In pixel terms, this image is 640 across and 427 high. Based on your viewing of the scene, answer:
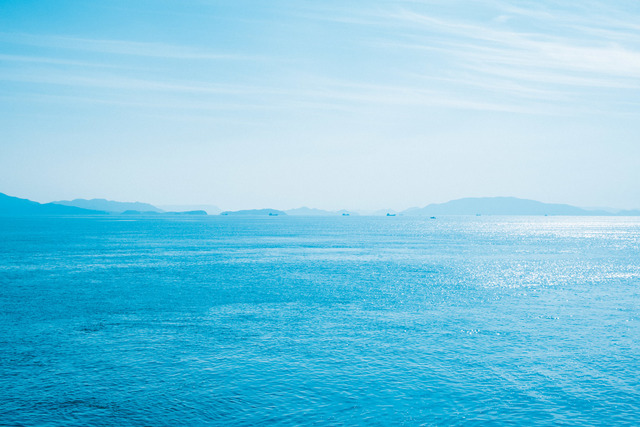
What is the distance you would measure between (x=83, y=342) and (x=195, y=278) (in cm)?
3944

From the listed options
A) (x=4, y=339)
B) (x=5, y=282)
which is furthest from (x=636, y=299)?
(x=5, y=282)

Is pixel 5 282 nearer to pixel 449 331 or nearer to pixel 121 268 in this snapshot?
pixel 121 268

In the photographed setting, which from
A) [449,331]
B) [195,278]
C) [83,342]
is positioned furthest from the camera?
[195,278]

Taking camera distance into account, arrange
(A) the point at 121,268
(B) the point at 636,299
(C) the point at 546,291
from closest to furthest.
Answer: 1. (B) the point at 636,299
2. (C) the point at 546,291
3. (A) the point at 121,268

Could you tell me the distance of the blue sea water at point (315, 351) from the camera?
29109mm

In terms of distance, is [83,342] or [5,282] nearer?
[83,342]

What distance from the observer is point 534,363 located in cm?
3734

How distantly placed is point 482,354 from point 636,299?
3876cm

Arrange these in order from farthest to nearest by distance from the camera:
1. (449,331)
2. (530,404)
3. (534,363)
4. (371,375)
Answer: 1. (449,331)
2. (534,363)
3. (371,375)
4. (530,404)

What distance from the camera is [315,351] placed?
39.8 metres

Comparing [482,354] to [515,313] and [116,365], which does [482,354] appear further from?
[116,365]

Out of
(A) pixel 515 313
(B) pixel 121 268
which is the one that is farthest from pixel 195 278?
(A) pixel 515 313

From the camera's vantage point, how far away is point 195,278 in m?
81.0

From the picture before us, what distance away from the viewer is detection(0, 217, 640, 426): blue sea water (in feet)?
95.5
